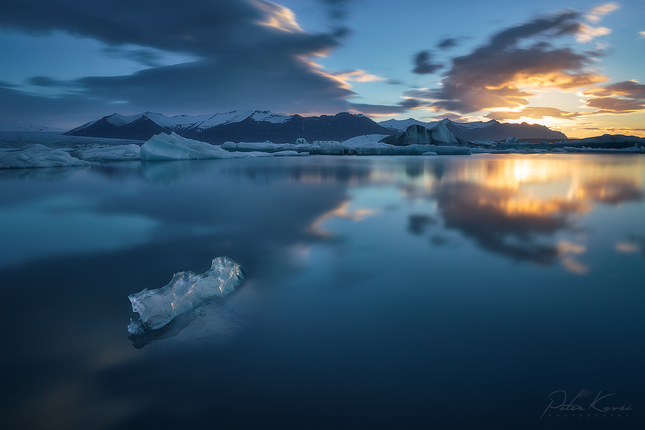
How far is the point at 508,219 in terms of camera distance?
14.9 ft

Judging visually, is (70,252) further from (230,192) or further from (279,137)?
(279,137)

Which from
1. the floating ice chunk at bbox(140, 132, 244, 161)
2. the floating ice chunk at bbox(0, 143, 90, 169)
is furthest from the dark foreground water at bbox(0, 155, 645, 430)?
the floating ice chunk at bbox(140, 132, 244, 161)

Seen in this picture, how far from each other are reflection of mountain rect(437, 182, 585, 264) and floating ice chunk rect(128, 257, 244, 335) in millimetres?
2511

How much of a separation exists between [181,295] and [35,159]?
666 inches

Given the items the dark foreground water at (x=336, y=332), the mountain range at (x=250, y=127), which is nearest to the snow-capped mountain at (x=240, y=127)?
the mountain range at (x=250, y=127)

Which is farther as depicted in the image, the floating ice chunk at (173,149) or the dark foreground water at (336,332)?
the floating ice chunk at (173,149)

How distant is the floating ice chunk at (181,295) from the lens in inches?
75.7

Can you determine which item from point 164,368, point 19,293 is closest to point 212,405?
point 164,368

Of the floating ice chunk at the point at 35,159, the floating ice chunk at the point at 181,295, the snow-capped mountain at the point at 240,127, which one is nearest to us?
the floating ice chunk at the point at 181,295

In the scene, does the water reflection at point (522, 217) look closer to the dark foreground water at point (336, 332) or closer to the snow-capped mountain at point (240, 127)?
the dark foreground water at point (336, 332)

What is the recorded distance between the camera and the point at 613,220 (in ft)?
15.3

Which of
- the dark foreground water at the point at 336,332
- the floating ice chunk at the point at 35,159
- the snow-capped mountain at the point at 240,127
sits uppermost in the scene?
the snow-capped mountain at the point at 240,127

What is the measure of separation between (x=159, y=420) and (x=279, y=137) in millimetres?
173579

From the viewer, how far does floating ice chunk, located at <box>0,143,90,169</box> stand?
13402 mm
